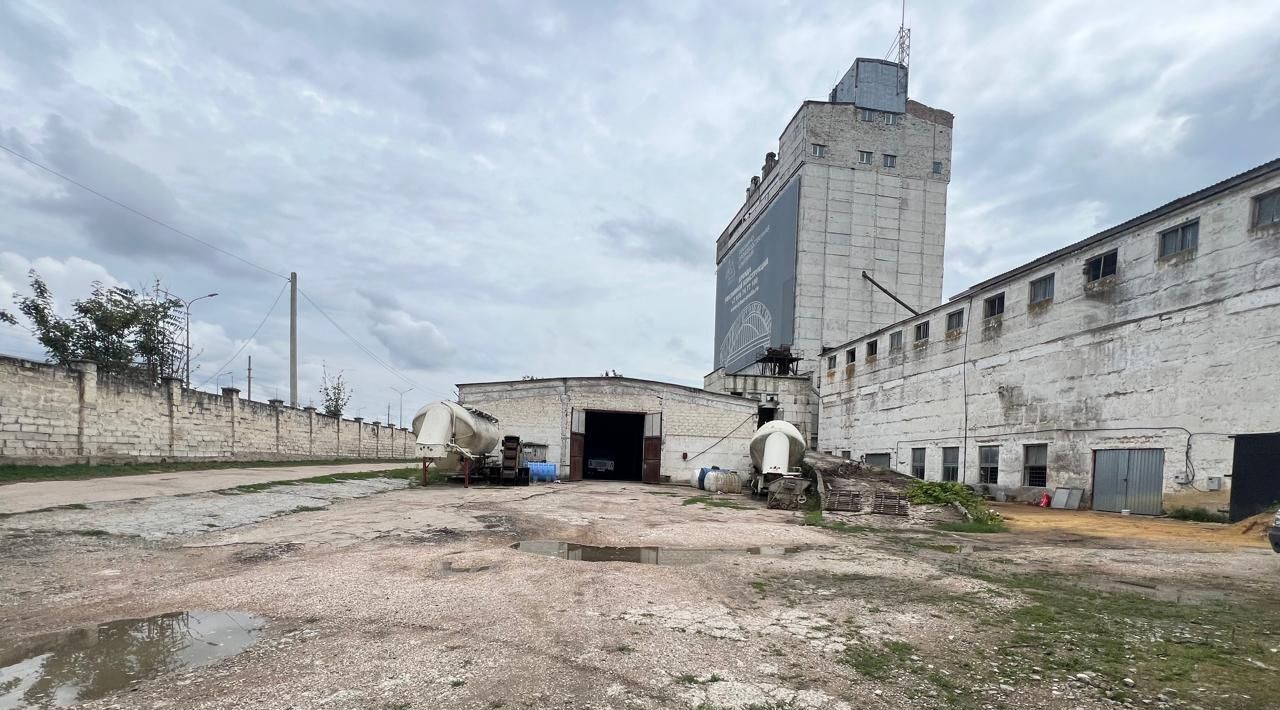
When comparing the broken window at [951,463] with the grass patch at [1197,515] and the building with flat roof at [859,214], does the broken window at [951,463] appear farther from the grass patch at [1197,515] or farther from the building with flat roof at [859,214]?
the building with flat roof at [859,214]

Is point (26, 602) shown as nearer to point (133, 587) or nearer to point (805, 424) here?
point (133, 587)

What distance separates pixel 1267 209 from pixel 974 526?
10.4m

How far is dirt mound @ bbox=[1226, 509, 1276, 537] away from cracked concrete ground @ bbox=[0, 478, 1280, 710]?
2.94 m

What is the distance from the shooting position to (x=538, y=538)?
999 cm

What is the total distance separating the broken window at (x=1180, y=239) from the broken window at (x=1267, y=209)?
4.09 feet

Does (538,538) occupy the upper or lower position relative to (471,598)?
lower

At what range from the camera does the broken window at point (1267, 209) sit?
13375 millimetres

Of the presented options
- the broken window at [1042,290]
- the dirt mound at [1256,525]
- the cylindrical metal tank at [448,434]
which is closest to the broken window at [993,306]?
the broken window at [1042,290]

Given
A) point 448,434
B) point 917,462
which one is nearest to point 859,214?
point 917,462

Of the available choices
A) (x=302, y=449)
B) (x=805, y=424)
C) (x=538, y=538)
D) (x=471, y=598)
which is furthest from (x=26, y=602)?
(x=805, y=424)

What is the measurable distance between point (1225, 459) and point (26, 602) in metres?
21.6

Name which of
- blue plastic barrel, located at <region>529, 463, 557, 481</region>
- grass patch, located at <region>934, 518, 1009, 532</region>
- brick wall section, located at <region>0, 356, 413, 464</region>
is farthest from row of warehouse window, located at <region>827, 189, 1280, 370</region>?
brick wall section, located at <region>0, 356, 413, 464</region>

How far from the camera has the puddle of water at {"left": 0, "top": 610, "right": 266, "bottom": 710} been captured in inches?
144

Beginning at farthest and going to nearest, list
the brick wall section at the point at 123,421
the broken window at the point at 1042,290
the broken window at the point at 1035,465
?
1. the broken window at the point at 1042,290
2. the broken window at the point at 1035,465
3. the brick wall section at the point at 123,421
